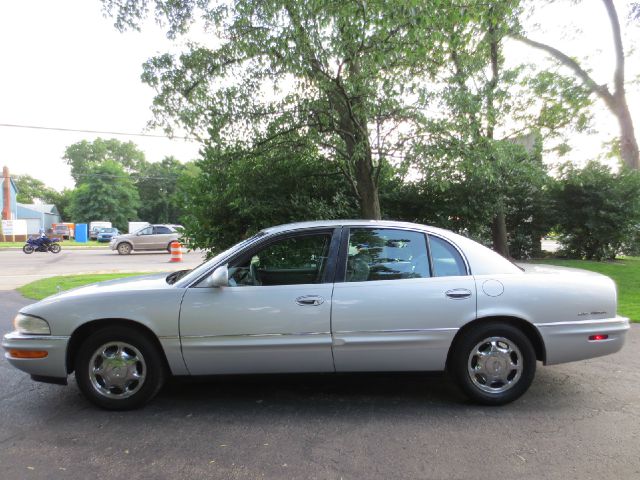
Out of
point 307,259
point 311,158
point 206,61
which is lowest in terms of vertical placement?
point 307,259

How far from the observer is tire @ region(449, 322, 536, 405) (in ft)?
11.9

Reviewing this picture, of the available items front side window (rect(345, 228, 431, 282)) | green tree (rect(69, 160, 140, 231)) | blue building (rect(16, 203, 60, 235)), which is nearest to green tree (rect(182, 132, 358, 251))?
front side window (rect(345, 228, 431, 282))

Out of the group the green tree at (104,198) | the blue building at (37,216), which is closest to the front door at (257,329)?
the blue building at (37,216)

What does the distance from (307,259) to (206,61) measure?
17.8ft

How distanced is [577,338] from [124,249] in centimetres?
2335

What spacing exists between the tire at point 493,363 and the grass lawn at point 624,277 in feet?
13.8

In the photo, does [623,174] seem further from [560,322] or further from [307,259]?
[307,259]

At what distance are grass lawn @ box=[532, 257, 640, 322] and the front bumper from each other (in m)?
7.33

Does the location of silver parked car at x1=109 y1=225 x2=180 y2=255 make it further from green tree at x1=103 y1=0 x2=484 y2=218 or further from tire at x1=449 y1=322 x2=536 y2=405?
tire at x1=449 y1=322 x2=536 y2=405

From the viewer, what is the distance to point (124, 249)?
2352cm

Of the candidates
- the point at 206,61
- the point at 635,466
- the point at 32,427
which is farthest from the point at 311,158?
the point at 635,466

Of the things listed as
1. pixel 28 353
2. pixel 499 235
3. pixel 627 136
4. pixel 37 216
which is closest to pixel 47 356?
pixel 28 353

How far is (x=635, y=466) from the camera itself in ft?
9.02

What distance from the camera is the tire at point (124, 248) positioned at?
76.9ft
